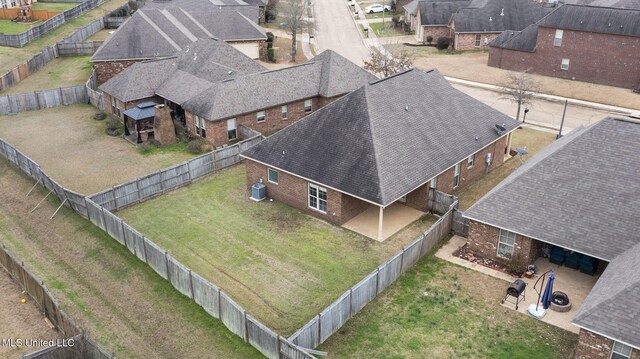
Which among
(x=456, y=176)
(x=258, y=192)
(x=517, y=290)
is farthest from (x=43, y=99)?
(x=517, y=290)

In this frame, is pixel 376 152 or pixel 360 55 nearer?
pixel 376 152

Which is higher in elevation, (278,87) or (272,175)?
(278,87)

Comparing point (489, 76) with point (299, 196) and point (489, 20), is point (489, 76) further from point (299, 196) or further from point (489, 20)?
point (299, 196)

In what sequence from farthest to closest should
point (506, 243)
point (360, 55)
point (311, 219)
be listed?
point (360, 55), point (311, 219), point (506, 243)

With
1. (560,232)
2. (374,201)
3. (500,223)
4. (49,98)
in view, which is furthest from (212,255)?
(49,98)

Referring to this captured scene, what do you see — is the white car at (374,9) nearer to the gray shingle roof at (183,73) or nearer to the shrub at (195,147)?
the gray shingle roof at (183,73)

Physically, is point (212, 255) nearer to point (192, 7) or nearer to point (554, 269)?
point (554, 269)

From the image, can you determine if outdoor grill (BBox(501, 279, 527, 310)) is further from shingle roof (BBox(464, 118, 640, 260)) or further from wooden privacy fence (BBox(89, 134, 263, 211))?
wooden privacy fence (BBox(89, 134, 263, 211))
